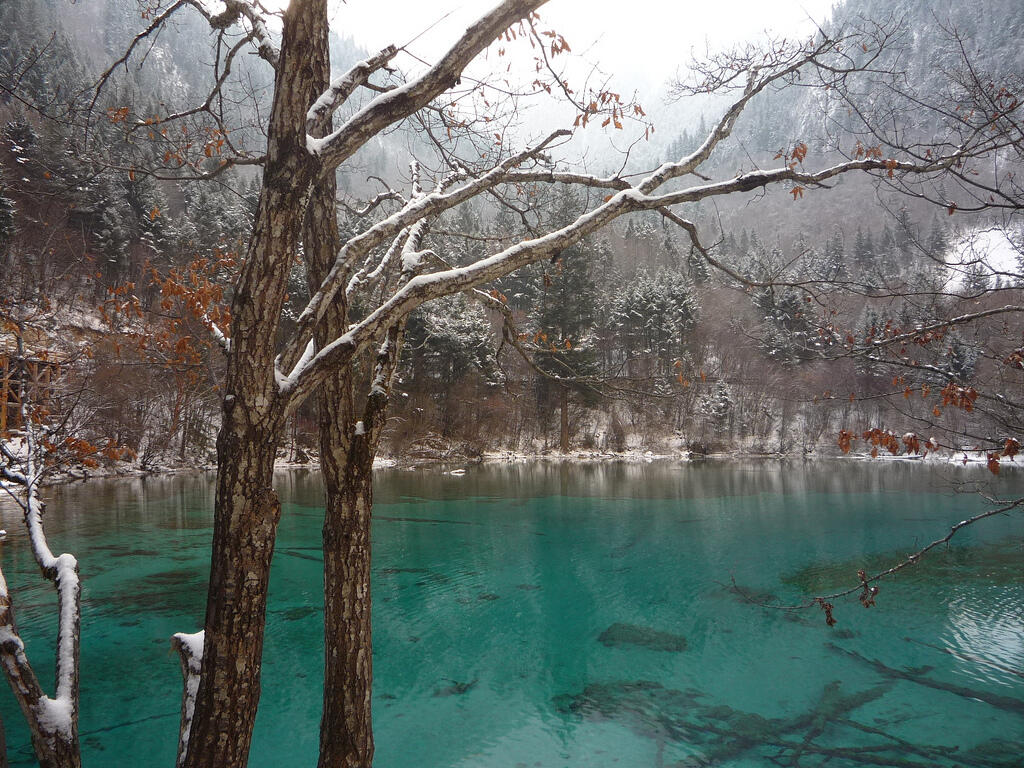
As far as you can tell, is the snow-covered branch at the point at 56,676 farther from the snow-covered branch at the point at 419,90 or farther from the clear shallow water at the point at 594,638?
the clear shallow water at the point at 594,638

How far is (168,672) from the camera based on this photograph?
25.3ft

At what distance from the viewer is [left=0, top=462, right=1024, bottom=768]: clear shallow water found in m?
6.22

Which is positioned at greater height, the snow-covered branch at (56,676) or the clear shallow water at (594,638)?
the snow-covered branch at (56,676)

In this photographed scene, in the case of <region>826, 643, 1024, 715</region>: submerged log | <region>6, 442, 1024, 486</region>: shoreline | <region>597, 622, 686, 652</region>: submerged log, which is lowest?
<region>826, 643, 1024, 715</region>: submerged log

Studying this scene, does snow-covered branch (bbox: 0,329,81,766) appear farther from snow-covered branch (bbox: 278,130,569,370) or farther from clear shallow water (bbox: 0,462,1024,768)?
clear shallow water (bbox: 0,462,1024,768)

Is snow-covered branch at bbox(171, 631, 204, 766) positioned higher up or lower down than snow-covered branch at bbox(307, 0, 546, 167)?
lower down

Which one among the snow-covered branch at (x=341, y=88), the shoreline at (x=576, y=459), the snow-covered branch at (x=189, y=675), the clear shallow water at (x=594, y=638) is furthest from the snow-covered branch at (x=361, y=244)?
the shoreline at (x=576, y=459)

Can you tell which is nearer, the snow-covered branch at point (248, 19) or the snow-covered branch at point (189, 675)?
the snow-covered branch at point (189, 675)

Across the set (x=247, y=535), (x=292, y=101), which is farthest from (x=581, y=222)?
(x=247, y=535)

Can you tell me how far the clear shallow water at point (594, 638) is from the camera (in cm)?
622

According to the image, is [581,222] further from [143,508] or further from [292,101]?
[143,508]

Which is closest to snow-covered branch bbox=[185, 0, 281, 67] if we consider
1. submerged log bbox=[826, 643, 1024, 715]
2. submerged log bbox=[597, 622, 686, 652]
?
submerged log bbox=[597, 622, 686, 652]

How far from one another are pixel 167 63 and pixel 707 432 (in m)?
90.1

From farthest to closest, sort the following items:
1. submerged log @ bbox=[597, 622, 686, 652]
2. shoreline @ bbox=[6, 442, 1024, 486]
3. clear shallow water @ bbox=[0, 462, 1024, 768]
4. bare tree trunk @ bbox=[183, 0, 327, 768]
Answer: shoreline @ bbox=[6, 442, 1024, 486], submerged log @ bbox=[597, 622, 686, 652], clear shallow water @ bbox=[0, 462, 1024, 768], bare tree trunk @ bbox=[183, 0, 327, 768]
